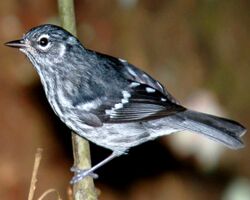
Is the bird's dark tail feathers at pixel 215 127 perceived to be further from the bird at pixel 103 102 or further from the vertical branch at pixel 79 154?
the vertical branch at pixel 79 154

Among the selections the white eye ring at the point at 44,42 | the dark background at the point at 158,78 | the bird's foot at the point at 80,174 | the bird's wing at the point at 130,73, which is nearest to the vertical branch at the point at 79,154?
the bird's foot at the point at 80,174

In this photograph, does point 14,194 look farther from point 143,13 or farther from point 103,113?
point 143,13

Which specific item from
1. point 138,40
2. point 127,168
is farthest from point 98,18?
point 127,168

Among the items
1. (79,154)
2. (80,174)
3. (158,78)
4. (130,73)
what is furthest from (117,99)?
(158,78)

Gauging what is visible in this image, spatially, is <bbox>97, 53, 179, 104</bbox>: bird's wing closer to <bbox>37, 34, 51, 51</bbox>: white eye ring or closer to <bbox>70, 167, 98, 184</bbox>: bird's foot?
<bbox>37, 34, 51, 51</bbox>: white eye ring

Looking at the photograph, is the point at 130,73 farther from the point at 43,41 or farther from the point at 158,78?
the point at 158,78
